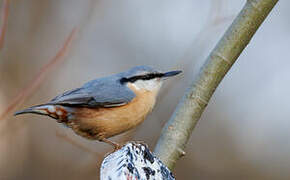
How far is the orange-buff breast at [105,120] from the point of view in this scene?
258 cm

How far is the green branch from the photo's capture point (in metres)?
1.96

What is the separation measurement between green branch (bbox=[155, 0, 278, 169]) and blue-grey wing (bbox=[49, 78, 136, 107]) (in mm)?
691

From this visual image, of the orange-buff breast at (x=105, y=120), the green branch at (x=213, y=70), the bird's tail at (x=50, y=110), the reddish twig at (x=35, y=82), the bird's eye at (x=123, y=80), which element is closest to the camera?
the reddish twig at (x=35, y=82)

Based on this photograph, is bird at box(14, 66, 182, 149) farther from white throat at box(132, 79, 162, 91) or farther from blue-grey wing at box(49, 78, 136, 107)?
white throat at box(132, 79, 162, 91)

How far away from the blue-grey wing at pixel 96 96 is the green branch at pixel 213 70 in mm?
691

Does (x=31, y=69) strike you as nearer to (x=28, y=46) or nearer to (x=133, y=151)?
(x=28, y=46)

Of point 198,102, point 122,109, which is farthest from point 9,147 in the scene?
point 198,102

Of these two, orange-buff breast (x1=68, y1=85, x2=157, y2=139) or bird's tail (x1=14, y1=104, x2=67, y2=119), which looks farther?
orange-buff breast (x1=68, y1=85, x2=157, y2=139)

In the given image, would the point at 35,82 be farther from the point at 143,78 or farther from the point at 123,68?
the point at 123,68

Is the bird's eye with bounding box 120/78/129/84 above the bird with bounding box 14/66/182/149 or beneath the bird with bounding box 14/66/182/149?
above

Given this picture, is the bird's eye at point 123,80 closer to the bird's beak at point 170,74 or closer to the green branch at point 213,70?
the bird's beak at point 170,74

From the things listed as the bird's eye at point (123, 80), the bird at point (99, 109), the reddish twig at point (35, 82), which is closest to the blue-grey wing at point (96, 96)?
the bird at point (99, 109)

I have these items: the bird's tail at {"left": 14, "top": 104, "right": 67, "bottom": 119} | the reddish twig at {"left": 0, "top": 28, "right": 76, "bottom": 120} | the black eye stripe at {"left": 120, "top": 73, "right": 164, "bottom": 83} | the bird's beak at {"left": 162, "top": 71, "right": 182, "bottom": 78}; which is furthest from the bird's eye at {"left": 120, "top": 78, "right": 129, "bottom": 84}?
the reddish twig at {"left": 0, "top": 28, "right": 76, "bottom": 120}

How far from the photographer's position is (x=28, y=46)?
Result: 4848 millimetres
